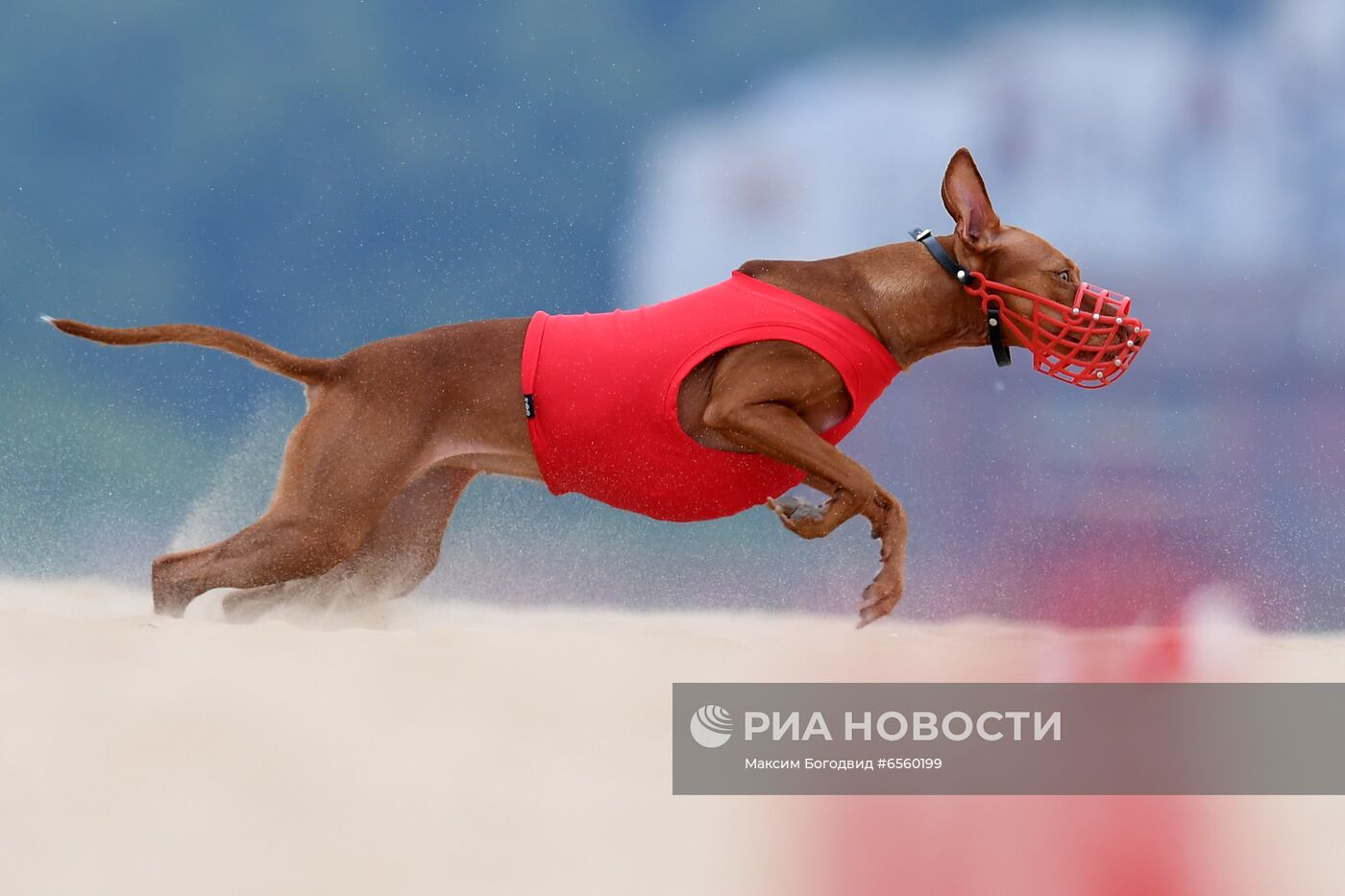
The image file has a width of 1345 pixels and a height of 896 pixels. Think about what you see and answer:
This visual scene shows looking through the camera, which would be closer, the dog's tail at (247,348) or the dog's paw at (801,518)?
the dog's paw at (801,518)

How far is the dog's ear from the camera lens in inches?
154

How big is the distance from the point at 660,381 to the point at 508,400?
1.47 feet

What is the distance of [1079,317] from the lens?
3900mm

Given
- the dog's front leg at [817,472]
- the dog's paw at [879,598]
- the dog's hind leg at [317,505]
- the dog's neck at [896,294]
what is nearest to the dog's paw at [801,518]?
the dog's front leg at [817,472]

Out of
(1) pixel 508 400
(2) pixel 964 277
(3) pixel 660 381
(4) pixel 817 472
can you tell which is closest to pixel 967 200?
(2) pixel 964 277

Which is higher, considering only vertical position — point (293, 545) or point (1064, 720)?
point (293, 545)

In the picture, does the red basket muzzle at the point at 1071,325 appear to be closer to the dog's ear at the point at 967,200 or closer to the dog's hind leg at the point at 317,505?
the dog's ear at the point at 967,200

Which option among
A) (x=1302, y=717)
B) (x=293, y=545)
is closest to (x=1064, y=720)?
(x=1302, y=717)

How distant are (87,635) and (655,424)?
183 centimetres

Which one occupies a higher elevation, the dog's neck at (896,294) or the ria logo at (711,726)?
the dog's neck at (896,294)

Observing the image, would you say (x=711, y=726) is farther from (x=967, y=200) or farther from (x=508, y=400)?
(x=967, y=200)

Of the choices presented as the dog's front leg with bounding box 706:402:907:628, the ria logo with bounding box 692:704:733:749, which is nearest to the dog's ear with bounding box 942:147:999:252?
the dog's front leg with bounding box 706:402:907:628

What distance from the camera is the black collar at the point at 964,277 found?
3949mm

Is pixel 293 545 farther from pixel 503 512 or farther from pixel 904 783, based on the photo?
pixel 904 783
